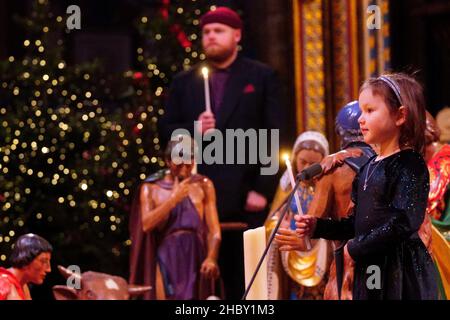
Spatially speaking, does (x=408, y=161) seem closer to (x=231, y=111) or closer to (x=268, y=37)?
(x=231, y=111)

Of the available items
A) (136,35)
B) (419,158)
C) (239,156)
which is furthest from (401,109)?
(136,35)

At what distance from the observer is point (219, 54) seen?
7.20m

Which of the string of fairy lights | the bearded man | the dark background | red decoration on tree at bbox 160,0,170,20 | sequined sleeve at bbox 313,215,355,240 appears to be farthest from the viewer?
red decoration on tree at bbox 160,0,170,20

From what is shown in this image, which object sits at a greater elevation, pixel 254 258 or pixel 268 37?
pixel 268 37

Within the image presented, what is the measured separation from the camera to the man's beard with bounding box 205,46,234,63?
23.6ft

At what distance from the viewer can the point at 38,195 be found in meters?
8.27

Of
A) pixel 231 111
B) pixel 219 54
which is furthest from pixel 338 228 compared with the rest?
pixel 219 54

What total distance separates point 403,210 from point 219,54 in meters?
3.83

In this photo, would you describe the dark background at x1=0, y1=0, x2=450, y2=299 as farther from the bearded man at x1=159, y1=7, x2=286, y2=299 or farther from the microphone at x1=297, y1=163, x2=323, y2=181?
the microphone at x1=297, y1=163, x2=323, y2=181

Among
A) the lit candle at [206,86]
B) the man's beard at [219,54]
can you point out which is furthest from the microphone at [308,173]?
the man's beard at [219,54]

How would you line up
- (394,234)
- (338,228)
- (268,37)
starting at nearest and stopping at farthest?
(394,234) < (338,228) < (268,37)

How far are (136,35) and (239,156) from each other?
3.66 meters

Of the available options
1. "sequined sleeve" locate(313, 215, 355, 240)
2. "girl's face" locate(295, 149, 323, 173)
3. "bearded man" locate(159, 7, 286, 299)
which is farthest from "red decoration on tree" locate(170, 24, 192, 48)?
"sequined sleeve" locate(313, 215, 355, 240)

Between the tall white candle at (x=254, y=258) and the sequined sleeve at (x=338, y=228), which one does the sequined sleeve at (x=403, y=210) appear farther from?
the tall white candle at (x=254, y=258)
